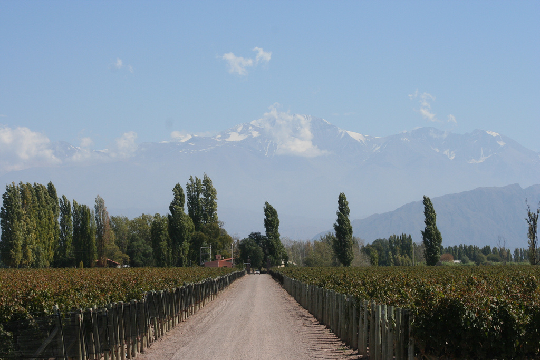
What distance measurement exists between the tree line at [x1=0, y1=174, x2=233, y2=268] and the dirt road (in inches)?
2458

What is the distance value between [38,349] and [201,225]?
104 metres

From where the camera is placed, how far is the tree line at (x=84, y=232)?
7775cm

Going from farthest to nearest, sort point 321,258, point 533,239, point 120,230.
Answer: point 120,230 → point 321,258 → point 533,239

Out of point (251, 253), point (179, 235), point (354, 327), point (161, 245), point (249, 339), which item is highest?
point (179, 235)

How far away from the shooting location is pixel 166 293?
20.5 meters

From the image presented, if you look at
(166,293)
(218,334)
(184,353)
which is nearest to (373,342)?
(184,353)

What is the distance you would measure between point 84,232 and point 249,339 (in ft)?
284

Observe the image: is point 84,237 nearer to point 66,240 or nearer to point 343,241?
point 66,240

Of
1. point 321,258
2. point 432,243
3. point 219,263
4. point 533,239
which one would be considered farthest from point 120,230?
point 533,239

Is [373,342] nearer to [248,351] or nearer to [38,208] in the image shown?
[248,351]

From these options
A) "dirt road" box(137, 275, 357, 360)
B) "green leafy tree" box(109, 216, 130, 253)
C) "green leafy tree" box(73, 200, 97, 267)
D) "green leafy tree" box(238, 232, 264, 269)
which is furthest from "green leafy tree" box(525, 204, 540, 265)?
"green leafy tree" box(109, 216, 130, 253)

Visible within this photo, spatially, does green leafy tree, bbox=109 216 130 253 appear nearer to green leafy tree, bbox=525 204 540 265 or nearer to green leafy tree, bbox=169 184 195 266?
green leafy tree, bbox=169 184 195 266

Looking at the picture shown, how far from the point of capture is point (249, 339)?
17.3 meters

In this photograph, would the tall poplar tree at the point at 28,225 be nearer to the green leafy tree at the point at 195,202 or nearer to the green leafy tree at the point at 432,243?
the green leafy tree at the point at 195,202
